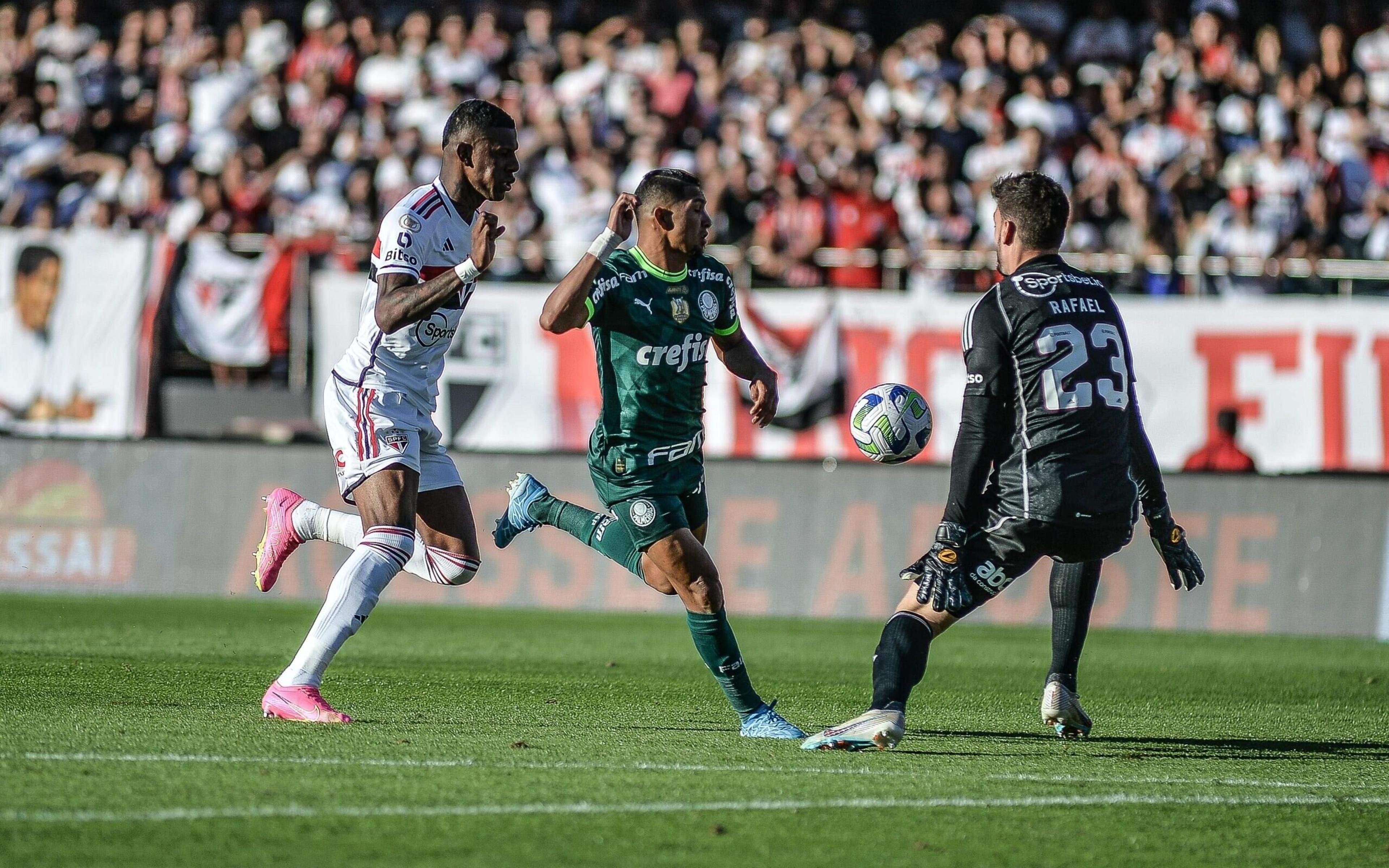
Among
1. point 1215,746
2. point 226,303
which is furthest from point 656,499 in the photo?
point 226,303

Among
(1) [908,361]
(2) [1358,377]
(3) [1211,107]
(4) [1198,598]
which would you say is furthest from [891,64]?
(4) [1198,598]

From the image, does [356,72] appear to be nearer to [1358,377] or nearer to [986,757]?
[1358,377]

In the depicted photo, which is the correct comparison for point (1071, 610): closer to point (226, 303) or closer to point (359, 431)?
point (359, 431)

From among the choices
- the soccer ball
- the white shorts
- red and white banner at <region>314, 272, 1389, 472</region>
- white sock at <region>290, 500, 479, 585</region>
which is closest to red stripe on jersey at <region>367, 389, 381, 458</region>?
the white shorts

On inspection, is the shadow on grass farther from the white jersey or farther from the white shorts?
the white jersey

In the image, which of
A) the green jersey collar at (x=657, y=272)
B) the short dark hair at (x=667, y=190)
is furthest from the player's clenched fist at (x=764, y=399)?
the short dark hair at (x=667, y=190)

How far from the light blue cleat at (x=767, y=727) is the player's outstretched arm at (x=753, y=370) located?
1.30m

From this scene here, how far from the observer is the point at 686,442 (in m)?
7.84

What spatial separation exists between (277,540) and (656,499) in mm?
1898

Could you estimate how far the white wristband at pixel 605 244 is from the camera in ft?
23.6

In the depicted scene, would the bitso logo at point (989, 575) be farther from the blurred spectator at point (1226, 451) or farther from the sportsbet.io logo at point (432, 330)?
the blurred spectator at point (1226, 451)

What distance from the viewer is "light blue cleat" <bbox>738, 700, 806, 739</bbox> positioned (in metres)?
7.40

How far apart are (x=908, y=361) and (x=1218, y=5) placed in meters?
7.97

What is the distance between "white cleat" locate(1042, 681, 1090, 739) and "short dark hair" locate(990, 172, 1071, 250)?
1904 millimetres
